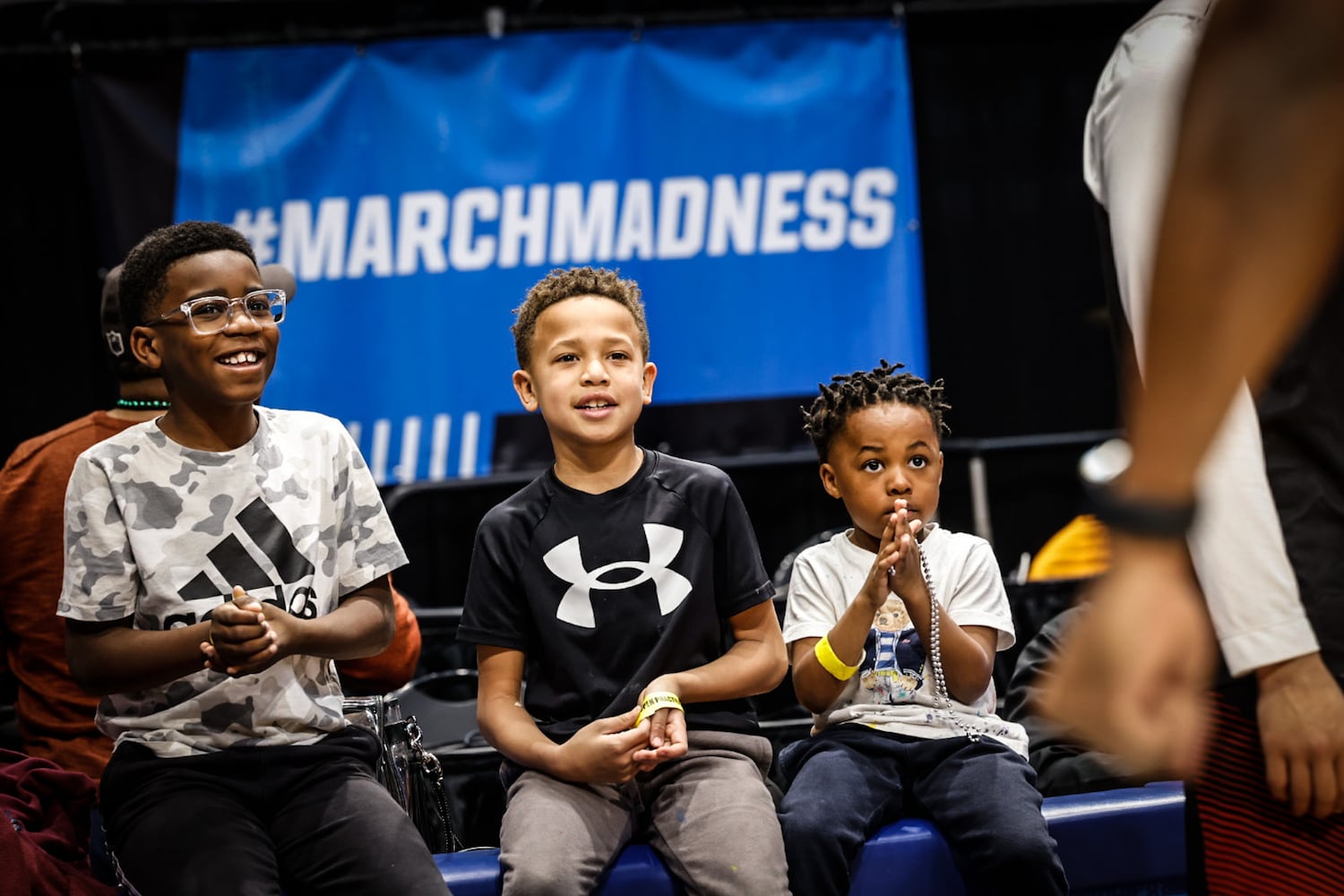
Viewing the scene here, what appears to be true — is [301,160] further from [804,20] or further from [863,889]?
[863,889]

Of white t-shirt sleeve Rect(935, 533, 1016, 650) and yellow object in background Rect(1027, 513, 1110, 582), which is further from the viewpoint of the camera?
yellow object in background Rect(1027, 513, 1110, 582)

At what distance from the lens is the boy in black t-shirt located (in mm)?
1941

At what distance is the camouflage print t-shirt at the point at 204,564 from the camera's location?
1993 mm

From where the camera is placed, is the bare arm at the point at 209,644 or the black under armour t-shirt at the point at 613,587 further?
the black under armour t-shirt at the point at 613,587

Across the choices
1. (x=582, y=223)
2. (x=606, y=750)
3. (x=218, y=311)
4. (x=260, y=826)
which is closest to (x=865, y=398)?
(x=606, y=750)

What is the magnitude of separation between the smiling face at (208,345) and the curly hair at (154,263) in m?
0.01

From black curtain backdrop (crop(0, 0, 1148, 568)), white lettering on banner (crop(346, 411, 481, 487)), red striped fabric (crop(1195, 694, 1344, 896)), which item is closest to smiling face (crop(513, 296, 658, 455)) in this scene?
red striped fabric (crop(1195, 694, 1344, 896))

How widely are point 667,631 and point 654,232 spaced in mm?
2622

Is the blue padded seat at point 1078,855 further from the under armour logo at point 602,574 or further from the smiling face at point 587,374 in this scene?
the smiling face at point 587,374

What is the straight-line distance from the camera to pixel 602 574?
7.14ft

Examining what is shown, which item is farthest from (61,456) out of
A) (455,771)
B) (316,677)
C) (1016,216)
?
(1016,216)

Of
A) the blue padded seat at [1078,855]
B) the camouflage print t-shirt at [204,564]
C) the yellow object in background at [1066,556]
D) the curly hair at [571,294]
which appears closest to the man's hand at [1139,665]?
the blue padded seat at [1078,855]

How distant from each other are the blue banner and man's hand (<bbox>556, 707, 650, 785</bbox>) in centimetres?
259

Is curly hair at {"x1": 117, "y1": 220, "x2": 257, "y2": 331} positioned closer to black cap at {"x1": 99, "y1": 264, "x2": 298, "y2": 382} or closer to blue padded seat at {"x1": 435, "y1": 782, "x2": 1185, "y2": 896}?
black cap at {"x1": 99, "y1": 264, "x2": 298, "y2": 382}
